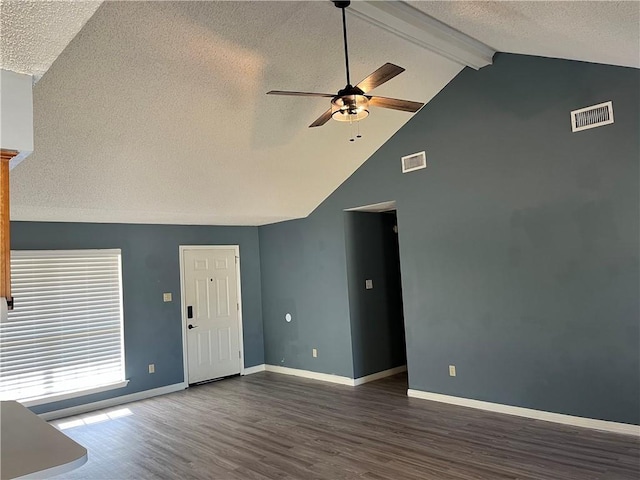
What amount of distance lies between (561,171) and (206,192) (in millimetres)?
3747

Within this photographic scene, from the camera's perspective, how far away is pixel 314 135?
5094mm

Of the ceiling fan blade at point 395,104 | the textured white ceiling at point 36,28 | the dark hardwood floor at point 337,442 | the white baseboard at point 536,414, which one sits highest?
the ceiling fan blade at point 395,104

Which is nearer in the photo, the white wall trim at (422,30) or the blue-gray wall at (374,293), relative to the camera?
the white wall trim at (422,30)

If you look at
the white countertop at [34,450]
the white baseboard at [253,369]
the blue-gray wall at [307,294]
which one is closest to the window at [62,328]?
the white baseboard at [253,369]

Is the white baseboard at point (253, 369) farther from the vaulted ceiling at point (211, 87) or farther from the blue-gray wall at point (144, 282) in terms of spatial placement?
the vaulted ceiling at point (211, 87)

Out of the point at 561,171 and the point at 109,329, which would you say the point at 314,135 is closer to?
the point at 561,171

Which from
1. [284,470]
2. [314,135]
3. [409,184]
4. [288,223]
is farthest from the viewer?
[288,223]

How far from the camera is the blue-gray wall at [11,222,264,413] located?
568cm

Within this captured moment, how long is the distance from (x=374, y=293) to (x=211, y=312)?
248 centimetres

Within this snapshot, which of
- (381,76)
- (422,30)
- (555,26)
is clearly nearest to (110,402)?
(381,76)

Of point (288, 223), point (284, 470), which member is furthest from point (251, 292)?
point (284, 470)

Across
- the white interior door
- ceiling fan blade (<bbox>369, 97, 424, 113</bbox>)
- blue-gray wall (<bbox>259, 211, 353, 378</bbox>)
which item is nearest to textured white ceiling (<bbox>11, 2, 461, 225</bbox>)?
ceiling fan blade (<bbox>369, 97, 424, 113</bbox>)

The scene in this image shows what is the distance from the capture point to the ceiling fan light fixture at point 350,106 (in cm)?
302

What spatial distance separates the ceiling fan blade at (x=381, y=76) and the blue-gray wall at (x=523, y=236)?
2.17 metres
